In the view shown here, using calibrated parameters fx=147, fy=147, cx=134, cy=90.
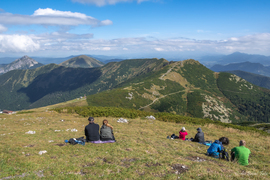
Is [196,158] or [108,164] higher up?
[108,164]

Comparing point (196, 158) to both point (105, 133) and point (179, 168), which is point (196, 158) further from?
point (105, 133)

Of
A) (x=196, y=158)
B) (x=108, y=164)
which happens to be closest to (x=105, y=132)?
(x=108, y=164)

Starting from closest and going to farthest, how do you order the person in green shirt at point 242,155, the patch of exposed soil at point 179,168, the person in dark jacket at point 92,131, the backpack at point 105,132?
the patch of exposed soil at point 179,168, the person in green shirt at point 242,155, the person in dark jacket at point 92,131, the backpack at point 105,132

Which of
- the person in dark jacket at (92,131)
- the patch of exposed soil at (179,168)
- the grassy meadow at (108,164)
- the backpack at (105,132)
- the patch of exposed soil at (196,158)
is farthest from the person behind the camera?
the backpack at (105,132)

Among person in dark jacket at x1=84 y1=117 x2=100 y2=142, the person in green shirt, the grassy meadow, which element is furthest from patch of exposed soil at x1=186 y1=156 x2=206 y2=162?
person in dark jacket at x1=84 y1=117 x2=100 y2=142

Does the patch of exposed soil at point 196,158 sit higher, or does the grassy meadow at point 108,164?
the grassy meadow at point 108,164

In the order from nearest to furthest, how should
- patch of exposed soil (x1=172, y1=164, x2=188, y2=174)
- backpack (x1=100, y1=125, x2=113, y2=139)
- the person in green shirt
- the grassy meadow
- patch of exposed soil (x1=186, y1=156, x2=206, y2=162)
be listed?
the grassy meadow
patch of exposed soil (x1=172, y1=164, x2=188, y2=174)
the person in green shirt
patch of exposed soil (x1=186, y1=156, x2=206, y2=162)
backpack (x1=100, y1=125, x2=113, y2=139)

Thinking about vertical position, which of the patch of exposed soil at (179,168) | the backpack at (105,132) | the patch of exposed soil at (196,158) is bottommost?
the patch of exposed soil at (196,158)

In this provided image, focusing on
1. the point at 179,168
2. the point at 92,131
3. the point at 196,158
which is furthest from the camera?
the point at 92,131

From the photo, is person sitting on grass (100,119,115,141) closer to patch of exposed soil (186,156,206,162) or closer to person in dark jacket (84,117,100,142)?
person in dark jacket (84,117,100,142)

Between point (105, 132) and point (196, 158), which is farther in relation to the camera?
point (105, 132)

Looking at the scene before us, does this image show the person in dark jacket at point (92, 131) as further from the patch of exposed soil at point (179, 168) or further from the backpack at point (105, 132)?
the patch of exposed soil at point (179, 168)

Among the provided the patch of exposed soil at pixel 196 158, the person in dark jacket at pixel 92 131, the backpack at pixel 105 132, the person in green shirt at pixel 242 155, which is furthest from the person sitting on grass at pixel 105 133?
the person in green shirt at pixel 242 155

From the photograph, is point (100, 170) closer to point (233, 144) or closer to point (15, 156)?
point (15, 156)
